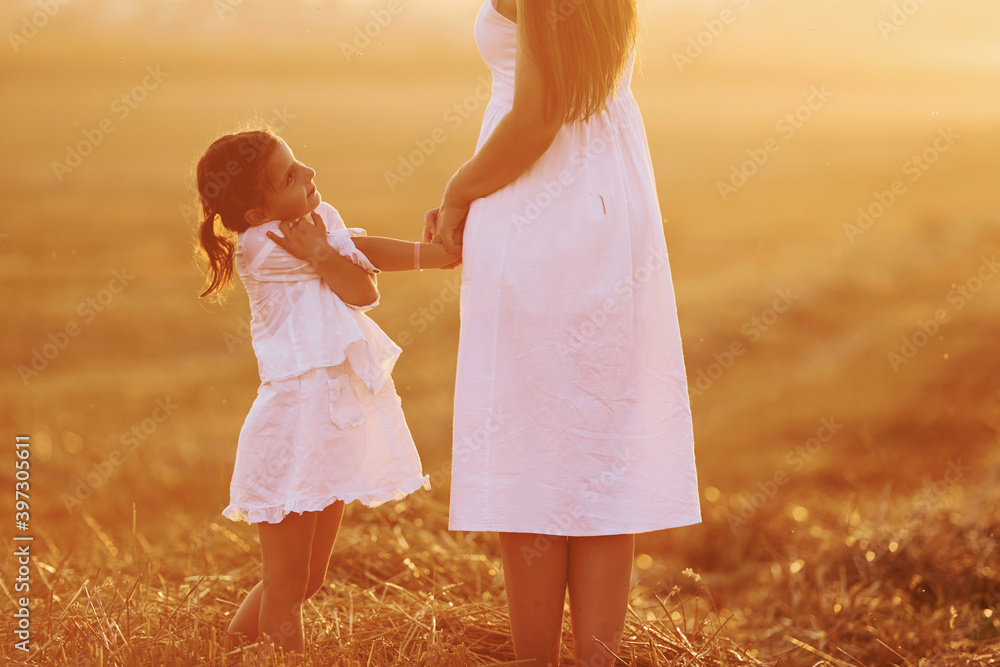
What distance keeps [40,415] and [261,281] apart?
226 inches

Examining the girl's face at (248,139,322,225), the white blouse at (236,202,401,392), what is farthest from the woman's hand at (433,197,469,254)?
the girl's face at (248,139,322,225)

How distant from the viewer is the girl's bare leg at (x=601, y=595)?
2.18m

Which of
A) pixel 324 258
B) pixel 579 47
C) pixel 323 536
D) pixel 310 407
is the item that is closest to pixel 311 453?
pixel 310 407

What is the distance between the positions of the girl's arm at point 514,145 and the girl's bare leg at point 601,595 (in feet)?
2.39

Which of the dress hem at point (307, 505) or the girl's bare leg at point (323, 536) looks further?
the girl's bare leg at point (323, 536)

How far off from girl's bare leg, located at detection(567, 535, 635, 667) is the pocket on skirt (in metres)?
0.54

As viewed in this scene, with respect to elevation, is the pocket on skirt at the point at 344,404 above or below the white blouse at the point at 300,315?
below

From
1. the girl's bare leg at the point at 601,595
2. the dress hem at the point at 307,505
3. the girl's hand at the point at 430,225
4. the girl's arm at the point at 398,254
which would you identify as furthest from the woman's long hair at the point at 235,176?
the girl's bare leg at the point at 601,595

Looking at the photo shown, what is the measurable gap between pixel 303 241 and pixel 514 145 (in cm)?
50

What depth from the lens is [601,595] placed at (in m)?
2.19

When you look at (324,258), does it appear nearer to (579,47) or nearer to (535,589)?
(579,47)

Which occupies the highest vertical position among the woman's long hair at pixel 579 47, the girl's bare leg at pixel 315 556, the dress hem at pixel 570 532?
the woman's long hair at pixel 579 47

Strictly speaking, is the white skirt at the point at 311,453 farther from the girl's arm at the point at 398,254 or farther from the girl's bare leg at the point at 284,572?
the girl's arm at the point at 398,254

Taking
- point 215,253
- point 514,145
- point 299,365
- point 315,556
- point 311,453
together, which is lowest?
point 315,556
